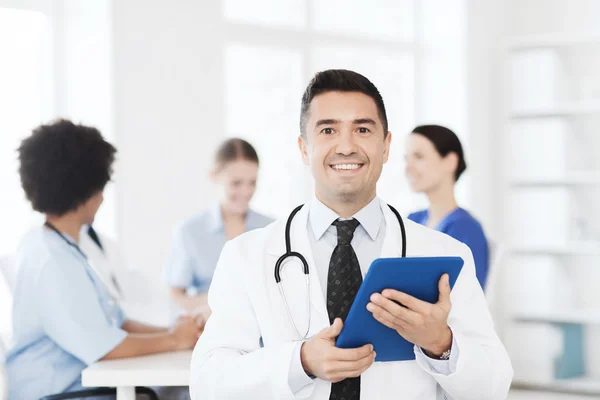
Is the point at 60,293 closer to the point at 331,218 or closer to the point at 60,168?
the point at 60,168

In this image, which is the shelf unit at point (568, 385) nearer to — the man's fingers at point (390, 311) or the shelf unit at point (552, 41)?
the shelf unit at point (552, 41)

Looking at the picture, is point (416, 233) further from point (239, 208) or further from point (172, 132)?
point (172, 132)

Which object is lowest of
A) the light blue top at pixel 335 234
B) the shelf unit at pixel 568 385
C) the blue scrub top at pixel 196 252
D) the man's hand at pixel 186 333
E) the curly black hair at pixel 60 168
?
the shelf unit at pixel 568 385

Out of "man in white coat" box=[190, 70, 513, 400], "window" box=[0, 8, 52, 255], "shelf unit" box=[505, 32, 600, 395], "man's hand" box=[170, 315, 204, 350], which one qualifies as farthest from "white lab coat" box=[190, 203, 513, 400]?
"shelf unit" box=[505, 32, 600, 395]

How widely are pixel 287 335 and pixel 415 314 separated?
29cm

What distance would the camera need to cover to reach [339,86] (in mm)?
1767

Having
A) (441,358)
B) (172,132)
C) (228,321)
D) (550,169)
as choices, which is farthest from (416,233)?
(550,169)

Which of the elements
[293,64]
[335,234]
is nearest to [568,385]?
[293,64]

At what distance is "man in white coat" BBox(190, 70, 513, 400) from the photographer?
1625mm

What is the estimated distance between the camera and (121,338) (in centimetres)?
246

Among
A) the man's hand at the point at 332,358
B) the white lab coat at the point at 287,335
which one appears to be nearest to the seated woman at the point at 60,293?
the white lab coat at the point at 287,335

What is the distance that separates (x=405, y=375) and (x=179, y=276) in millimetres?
2033

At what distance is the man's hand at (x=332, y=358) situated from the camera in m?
1.56

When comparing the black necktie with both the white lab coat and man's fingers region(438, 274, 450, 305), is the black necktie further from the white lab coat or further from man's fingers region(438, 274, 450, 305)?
man's fingers region(438, 274, 450, 305)
